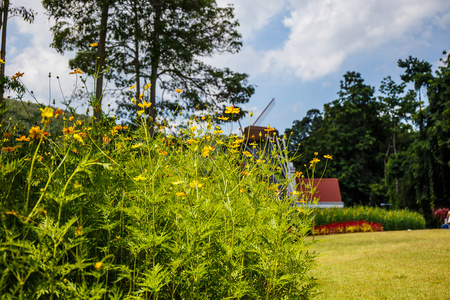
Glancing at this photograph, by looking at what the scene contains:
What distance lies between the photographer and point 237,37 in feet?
56.2

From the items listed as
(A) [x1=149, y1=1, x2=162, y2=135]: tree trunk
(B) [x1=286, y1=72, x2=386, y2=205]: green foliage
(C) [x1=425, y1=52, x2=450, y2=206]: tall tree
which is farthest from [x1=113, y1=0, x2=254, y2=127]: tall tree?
(B) [x1=286, y1=72, x2=386, y2=205]: green foliage

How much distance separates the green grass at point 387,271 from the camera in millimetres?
4670

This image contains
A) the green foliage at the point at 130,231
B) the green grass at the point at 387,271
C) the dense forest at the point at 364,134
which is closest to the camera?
the green foliage at the point at 130,231

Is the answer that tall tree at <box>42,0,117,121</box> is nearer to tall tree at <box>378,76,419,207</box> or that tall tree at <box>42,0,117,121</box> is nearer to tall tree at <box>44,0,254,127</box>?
tall tree at <box>44,0,254,127</box>

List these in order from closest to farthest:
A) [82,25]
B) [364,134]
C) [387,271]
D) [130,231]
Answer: [130,231]
[387,271]
[82,25]
[364,134]

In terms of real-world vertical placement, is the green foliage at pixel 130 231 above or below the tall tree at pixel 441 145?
below

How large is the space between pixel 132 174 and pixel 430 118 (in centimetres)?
1822

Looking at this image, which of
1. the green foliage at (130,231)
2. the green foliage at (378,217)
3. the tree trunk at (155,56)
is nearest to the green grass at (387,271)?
the green foliage at (130,231)

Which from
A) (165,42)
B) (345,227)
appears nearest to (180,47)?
(165,42)

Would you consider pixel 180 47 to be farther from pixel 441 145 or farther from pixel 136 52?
pixel 441 145

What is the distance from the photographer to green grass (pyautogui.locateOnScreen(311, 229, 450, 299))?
4.67 metres

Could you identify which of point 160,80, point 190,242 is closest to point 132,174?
point 190,242

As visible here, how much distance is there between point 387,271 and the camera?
19.8 feet

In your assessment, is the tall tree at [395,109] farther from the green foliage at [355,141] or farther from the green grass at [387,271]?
the green grass at [387,271]
